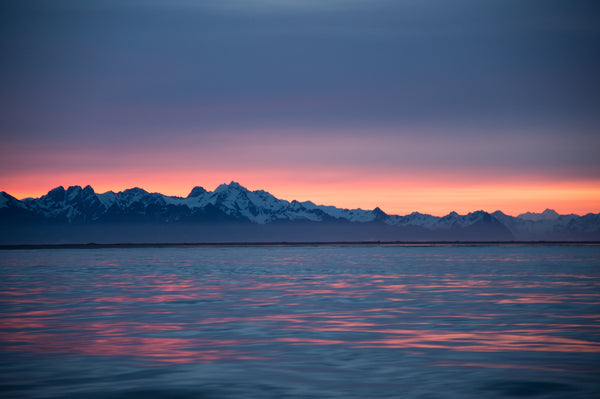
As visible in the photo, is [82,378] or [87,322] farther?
[87,322]

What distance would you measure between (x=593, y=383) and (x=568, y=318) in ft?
41.6

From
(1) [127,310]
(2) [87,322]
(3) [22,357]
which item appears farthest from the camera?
(1) [127,310]

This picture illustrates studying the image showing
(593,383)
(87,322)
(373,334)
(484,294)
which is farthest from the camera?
(484,294)

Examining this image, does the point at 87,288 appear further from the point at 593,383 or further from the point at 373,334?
the point at 593,383

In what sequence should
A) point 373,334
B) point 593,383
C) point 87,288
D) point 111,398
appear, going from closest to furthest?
point 111,398
point 593,383
point 373,334
point 87,288

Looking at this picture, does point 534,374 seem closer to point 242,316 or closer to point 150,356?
point 150,356

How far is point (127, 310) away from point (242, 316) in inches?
245

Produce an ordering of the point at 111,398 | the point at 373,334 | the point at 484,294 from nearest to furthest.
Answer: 1. the point at 111,398
2. the point at 373,334
3. the point at 484,294

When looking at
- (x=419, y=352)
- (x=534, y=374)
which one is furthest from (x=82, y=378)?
(x=534, y=374)

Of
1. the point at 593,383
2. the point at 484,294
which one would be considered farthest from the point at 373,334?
the point at 484,294

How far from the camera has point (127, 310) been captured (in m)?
30.8

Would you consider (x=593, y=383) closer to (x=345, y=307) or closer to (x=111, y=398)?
(x=111, y=398)

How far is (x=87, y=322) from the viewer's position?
2641 centimetres

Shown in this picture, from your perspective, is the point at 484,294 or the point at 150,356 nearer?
the point at 150,356
